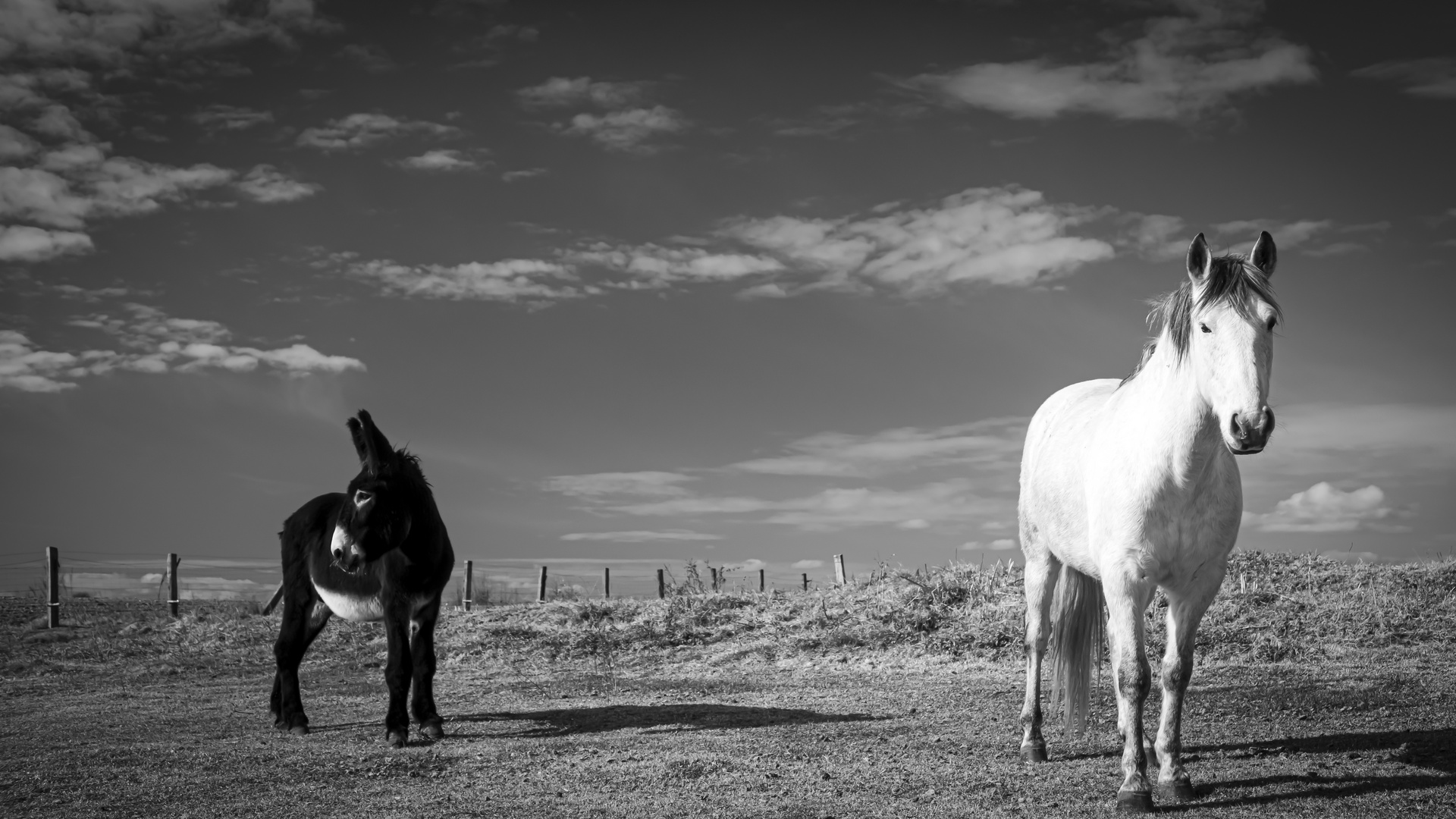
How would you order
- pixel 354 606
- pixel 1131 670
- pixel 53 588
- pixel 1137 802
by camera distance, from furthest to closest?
1. pixel 53 588
2. pixel 354 606
3. pixel 1131 670
4. pixel 1137 802

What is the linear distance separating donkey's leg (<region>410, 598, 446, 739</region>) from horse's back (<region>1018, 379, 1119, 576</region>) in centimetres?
489

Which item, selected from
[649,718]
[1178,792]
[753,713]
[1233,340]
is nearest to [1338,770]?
[1178,792]

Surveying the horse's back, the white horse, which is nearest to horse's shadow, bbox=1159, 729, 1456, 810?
the white horse

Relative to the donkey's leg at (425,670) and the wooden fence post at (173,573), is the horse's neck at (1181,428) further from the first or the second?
the wooden fence post at (173,573)

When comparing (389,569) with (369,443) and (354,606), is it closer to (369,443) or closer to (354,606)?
(354,606)

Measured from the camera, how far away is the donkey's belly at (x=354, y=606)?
28.1 feet

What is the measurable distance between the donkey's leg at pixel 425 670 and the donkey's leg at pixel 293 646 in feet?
4.30

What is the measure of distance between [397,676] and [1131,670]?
5.61 meters

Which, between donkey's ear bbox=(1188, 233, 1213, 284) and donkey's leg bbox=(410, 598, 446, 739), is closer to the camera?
donkey's ear bbox=(1188, 233, 1213, 284)

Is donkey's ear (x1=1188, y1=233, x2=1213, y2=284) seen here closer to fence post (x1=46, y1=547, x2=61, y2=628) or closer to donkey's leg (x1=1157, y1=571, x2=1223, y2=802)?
donkey's leg (x1=1157, y1=571, x2=1223, y2=802)

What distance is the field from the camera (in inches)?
239

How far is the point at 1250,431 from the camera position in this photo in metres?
4.74

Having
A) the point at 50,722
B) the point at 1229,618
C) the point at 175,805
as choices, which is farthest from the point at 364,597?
the point at 1229,618

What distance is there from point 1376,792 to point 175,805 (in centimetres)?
717
